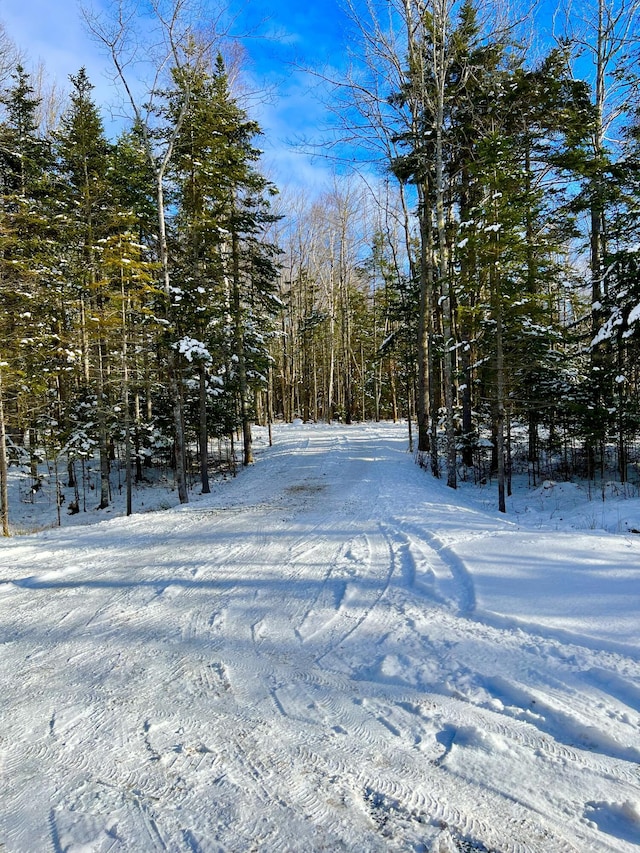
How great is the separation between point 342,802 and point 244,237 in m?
18.2

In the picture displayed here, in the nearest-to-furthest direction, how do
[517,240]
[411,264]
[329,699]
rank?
[329,699], [517,240], [411,264]

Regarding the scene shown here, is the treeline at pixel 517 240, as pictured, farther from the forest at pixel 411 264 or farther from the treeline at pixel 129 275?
the treeline at pixel 129 275

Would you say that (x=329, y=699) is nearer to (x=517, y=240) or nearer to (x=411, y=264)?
(x=517, y=240)

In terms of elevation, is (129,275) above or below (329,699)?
above

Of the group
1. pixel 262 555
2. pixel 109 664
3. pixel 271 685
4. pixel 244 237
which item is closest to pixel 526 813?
pixel 271 685

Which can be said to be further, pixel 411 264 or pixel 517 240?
pixel 411 264

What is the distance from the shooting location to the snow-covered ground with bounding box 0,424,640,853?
6.02ft

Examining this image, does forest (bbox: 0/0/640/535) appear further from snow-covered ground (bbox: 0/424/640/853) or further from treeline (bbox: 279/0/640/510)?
snow-covered ground (bbox: 0/424/640/853)

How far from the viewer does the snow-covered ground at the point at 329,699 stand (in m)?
1.83

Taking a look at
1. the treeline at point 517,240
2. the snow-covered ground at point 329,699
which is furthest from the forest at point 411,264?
the snow-covered ground at point 329,699

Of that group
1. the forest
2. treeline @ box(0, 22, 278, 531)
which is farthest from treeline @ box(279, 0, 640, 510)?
treeline @ box(0, 22, 278, 531)

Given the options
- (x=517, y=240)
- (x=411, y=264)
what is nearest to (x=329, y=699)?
(x=517, y=240)

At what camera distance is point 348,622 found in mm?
3691

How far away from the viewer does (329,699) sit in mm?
2670
